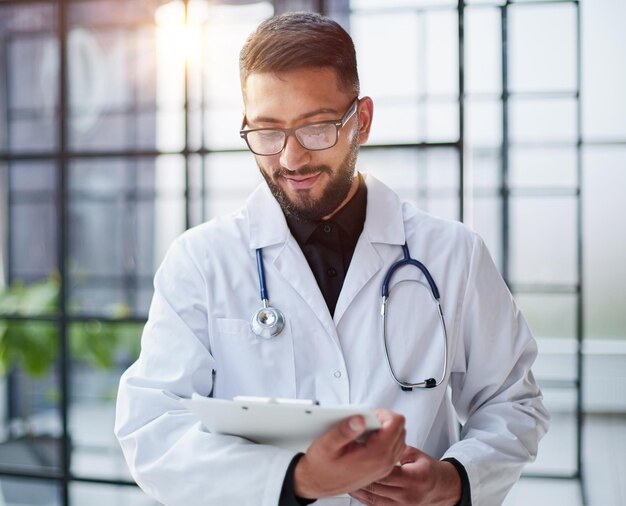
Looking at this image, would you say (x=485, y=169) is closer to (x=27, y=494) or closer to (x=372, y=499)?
(x=27, y=494)

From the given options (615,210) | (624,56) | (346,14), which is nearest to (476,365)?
(346,14)

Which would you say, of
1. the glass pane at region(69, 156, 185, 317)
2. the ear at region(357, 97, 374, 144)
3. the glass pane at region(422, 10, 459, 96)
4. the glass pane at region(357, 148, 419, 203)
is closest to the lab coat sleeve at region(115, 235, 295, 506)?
the ear at region(357, 97, 374, 144)

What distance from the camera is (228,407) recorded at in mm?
1014

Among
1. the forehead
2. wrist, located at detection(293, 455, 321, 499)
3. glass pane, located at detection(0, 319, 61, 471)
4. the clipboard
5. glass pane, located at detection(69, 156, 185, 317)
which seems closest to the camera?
the clipboard

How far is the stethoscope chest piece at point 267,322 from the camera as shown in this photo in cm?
132

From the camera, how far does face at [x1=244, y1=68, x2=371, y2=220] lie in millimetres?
1305

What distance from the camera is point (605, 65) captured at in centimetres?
352

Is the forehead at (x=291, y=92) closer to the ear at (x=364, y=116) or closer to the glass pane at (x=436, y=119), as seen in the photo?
the ear at (x=364, y=116)

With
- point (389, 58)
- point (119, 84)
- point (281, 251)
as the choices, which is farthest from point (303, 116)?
point (119, 84)

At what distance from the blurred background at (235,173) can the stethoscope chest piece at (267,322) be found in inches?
34.9

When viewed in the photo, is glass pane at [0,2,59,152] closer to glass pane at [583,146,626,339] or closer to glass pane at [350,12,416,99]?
glass pane at [350,12,416,99]

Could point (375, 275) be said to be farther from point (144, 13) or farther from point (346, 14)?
point (144, 13)

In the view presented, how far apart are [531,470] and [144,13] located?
3.65 m

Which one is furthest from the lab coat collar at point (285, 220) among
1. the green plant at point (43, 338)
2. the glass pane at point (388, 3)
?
the green plant at point (43, 338)
